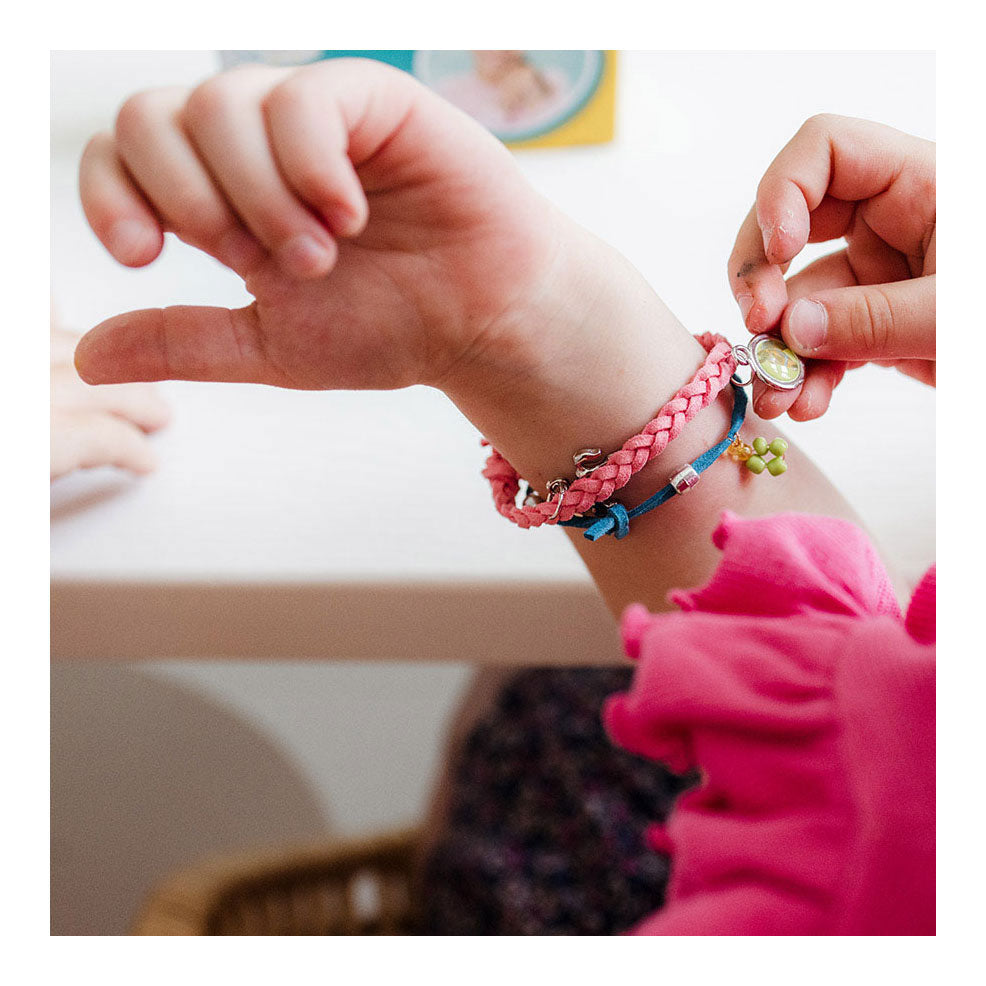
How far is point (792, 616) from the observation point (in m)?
0.30

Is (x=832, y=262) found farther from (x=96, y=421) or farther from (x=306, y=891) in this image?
(x=306, y=891)

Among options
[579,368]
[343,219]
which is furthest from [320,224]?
[579,368]

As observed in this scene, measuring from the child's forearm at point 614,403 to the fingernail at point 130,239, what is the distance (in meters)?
0.13

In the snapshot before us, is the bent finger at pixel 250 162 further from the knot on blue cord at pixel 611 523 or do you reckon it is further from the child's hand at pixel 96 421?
the child's hand at pixel 96 421

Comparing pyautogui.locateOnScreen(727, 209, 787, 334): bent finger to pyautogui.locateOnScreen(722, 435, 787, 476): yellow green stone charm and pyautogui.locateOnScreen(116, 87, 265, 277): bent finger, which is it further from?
pyautogui.locateOnScreen(116, 87, 265, 277): bent finger

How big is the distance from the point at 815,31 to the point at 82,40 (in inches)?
13.8

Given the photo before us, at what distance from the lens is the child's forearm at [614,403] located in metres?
0.36

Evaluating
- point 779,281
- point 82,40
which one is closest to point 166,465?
point 82,40

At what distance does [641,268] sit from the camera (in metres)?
0.52

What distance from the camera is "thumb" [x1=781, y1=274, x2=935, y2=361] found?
0.40 metres

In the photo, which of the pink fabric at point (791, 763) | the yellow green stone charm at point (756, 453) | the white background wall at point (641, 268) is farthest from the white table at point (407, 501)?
the pink fabric at point (791, 763)

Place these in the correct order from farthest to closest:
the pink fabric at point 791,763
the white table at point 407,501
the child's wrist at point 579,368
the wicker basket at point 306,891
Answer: the wicker basket at point 306,891, the white table at point 407,501, the child's wrist at point 579,368, the pink fabric at point 791,763

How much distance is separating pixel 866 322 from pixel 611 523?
14 cm
